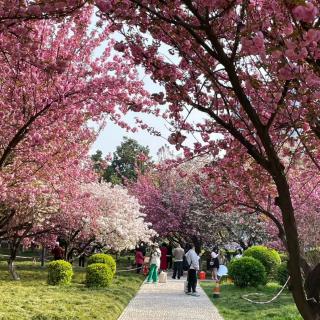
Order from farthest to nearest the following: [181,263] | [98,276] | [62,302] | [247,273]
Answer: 1. [181,263]
2. [247,273]
3. [98,276]
4. [62,302]

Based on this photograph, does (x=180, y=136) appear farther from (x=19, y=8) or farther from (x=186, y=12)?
(x=19, y=8)

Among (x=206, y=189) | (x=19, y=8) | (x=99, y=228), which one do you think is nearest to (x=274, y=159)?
(x=19, y=8)

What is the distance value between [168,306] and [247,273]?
5.32 meters

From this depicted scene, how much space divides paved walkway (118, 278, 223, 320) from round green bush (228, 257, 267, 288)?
1.40 m

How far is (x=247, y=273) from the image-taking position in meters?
17.6

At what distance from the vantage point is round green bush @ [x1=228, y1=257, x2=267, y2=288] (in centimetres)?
1759

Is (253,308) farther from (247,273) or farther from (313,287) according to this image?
(313,287)

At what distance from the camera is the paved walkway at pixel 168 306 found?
11.4 m

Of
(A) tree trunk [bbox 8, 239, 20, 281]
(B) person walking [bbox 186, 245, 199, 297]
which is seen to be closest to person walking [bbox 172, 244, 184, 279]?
(B) person walking [bbox 186, 245, 199, 297]

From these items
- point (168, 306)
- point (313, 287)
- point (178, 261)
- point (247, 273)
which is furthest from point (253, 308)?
point (178, 261)

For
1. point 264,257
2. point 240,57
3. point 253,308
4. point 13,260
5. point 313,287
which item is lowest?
point 253,308

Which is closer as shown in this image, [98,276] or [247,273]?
[98,276]

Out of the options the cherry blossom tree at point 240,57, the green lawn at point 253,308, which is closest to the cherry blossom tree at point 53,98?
the cherry blossom tree at point 240,57

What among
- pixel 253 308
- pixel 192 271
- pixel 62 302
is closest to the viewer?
pixel 62 302
